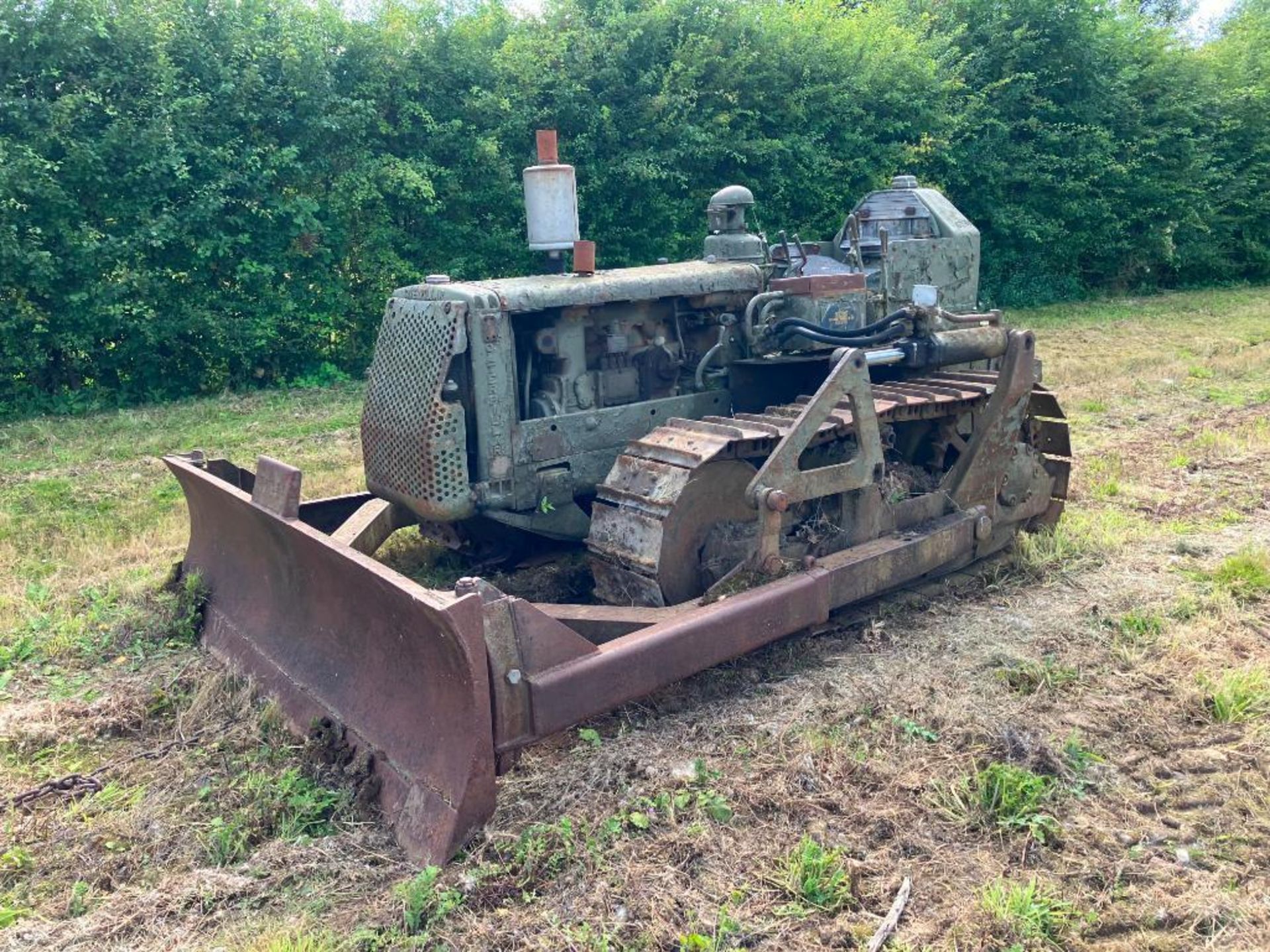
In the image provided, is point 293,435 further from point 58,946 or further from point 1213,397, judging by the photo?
point 1213,397

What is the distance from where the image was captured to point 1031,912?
2.68 metres

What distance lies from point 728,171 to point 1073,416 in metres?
6.10

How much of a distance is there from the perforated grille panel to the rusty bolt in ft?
4.00

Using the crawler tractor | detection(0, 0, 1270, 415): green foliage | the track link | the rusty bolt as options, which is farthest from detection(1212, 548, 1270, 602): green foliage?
detection(0, 0, 1270, 415): green foliage

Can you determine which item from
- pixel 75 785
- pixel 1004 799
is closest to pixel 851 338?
pixel 1004 799

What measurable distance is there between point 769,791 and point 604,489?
1.42 metres

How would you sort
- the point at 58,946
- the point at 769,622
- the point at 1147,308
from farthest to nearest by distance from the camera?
the point at 1147,308 < the point at 769,622 < the point at 58,946

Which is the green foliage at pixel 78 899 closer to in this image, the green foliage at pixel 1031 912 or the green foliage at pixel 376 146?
the green foliage at pixel 1031 912

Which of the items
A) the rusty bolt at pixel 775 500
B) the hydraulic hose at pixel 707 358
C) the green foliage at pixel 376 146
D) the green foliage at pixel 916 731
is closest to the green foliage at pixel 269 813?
the rusty bolt at pixel 775 500

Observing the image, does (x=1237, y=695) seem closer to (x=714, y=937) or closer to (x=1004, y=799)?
(x=1004, y=799)

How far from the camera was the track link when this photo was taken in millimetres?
3951

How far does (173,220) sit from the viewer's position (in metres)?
9.66

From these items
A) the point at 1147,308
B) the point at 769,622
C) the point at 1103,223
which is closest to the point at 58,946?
the point at 769,622

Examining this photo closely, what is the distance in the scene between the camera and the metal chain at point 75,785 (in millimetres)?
3305
